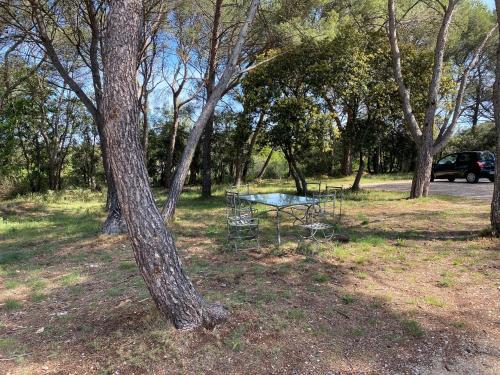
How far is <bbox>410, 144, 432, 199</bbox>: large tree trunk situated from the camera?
33.6ft

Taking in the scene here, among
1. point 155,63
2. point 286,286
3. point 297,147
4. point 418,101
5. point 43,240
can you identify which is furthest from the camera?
point 155,63

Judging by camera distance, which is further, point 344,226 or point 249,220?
point 344,226

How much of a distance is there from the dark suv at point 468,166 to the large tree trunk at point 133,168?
603 inches

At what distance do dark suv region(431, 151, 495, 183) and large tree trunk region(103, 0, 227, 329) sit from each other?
15.3m

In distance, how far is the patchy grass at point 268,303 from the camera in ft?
9.34

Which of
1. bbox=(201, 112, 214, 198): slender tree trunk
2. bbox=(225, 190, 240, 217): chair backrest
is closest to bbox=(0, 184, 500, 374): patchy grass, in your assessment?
bbox=(225, 190, 240, 217): chair backrest

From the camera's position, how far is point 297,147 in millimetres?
10750

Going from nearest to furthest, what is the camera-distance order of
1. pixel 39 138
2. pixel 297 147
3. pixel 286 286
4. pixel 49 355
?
pixel 49 355 → pixel 286 286 → pixel 297 147 → pixel 39 138

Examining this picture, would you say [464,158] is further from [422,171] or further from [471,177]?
→ [422,171]

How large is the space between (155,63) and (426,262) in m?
13.3

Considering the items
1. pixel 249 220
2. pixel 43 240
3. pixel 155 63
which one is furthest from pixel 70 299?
pixel 155 63

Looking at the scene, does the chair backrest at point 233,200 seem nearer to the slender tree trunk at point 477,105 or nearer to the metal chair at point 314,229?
the metal chair at point 314,229

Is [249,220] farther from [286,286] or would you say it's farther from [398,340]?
[398,340]

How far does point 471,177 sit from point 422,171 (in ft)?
22.9
